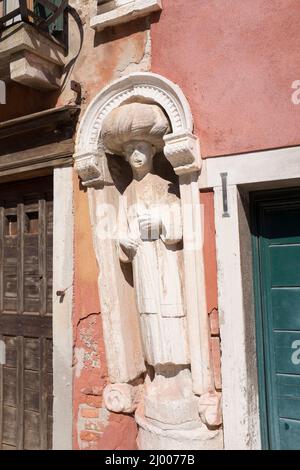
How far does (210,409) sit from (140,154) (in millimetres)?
1668

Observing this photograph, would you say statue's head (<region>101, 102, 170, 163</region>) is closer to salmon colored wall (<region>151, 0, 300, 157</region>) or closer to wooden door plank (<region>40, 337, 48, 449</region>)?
salmon colored wall (<region>151, 0, 300, 157</region>)

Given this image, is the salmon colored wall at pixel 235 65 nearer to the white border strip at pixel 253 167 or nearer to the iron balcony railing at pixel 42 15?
the white border strip at pixel 253 167

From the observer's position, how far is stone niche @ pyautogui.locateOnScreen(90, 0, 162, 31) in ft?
9.37

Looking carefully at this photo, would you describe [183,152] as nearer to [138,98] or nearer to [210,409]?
[138,98]

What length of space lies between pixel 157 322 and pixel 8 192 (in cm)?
192

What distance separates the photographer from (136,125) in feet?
8.78

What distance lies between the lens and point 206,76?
8.82 feet

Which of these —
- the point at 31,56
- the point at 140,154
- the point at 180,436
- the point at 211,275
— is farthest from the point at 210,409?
the point at 31,56

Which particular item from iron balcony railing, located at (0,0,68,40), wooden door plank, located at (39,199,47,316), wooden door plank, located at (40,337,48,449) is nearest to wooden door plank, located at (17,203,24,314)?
wooden door plank, located at (39,199,47,316)

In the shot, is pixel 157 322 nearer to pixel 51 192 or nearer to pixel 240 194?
pixel 240 194

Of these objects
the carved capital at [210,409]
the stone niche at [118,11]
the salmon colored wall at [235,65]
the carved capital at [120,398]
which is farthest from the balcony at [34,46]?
the carved capital at [210,409]

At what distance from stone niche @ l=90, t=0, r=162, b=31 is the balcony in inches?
10.0

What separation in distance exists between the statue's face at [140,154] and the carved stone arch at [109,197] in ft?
0.68

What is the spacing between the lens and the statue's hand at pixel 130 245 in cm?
276
